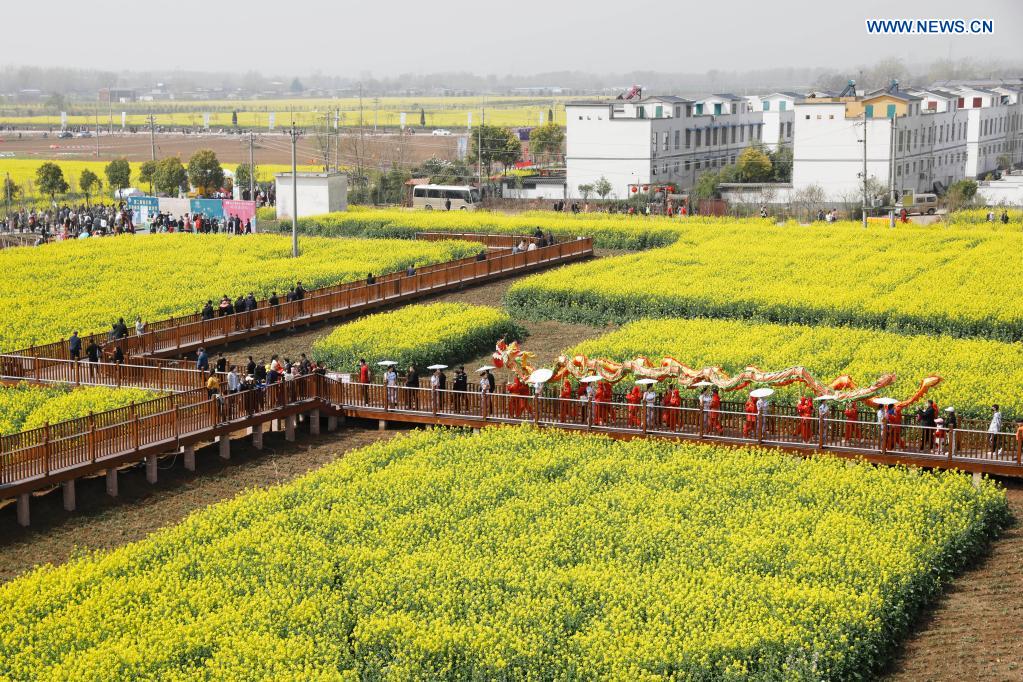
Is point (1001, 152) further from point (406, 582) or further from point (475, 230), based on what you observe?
point (406, 582)

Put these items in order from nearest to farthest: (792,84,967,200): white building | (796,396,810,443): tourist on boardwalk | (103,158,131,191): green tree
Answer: (796,396,810,443): tourist on boardwalk < (792,84,967,200): white building < (103,158,131,191): green tree

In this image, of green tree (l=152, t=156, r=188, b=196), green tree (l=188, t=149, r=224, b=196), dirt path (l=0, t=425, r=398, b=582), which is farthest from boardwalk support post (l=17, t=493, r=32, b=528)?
green tree (l=188, t=149, r=224, b=196)

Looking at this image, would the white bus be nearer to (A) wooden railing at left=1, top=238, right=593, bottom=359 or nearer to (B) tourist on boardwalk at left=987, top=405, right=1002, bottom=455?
(A) wooden railing at left=1, top=238, right=593, bottom=359

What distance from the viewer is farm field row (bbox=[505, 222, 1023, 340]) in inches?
1679

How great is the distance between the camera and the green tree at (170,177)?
88.6 metres

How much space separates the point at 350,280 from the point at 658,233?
19.8 m

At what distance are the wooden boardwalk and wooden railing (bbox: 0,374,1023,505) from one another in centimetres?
2

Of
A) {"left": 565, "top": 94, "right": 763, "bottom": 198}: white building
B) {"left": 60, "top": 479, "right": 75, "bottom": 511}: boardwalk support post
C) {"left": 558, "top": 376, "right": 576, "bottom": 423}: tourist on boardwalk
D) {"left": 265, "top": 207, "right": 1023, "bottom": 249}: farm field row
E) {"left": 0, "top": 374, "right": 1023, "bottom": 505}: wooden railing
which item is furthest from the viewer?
{"left": 565, "top": 94, "right": 763, "bottom": 198}: white building

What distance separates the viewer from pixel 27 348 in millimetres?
36406

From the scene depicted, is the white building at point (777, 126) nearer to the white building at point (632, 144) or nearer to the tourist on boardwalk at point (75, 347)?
the white building at point (632, 144)

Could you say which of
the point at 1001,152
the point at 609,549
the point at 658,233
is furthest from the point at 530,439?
the point at 1001,152

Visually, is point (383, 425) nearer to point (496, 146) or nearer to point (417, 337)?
point (417, 337)

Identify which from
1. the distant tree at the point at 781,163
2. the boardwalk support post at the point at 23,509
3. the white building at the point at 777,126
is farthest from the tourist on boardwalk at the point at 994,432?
the white building at the point at 777,126

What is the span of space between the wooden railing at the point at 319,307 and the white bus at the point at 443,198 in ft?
74.8
